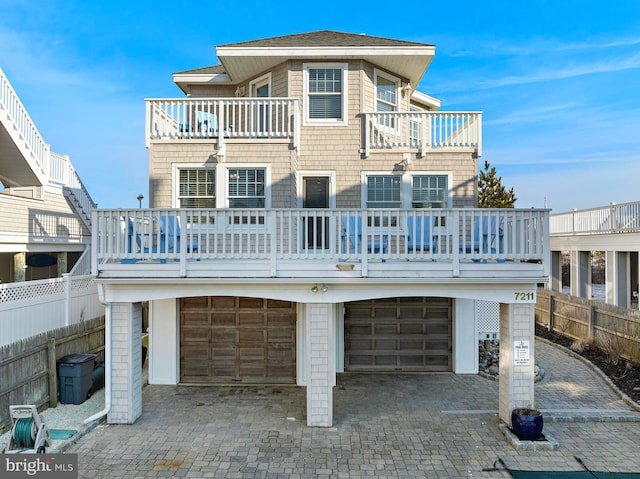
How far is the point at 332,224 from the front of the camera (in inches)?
261

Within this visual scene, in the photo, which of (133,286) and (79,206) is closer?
(133,286)

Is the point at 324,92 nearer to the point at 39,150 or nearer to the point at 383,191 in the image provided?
the point at 383,191

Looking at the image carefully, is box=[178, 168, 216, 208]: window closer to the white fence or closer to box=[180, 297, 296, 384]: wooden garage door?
box=[180, 297, 296, 384]: wooden garage door

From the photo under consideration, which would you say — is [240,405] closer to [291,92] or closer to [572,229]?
[291,92]

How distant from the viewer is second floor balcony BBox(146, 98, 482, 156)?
9172 millimetres

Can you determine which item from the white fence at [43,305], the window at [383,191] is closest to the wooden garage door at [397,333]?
the window at [383,191]

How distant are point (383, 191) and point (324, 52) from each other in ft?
12.3

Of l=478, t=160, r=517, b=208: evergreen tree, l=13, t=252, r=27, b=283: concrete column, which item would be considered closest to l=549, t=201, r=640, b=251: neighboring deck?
l=478, t=160, r=517, b=208: evergreen tree

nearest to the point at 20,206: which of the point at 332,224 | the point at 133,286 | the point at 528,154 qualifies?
the point at 133,286

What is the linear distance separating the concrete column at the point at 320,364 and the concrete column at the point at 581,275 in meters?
13.4

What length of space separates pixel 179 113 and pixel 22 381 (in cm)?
627

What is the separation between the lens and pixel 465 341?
9.85 m

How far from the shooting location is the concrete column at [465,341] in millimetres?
9836

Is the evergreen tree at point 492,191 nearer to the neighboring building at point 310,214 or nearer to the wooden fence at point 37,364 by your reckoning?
the neighboring building at point 310,214
